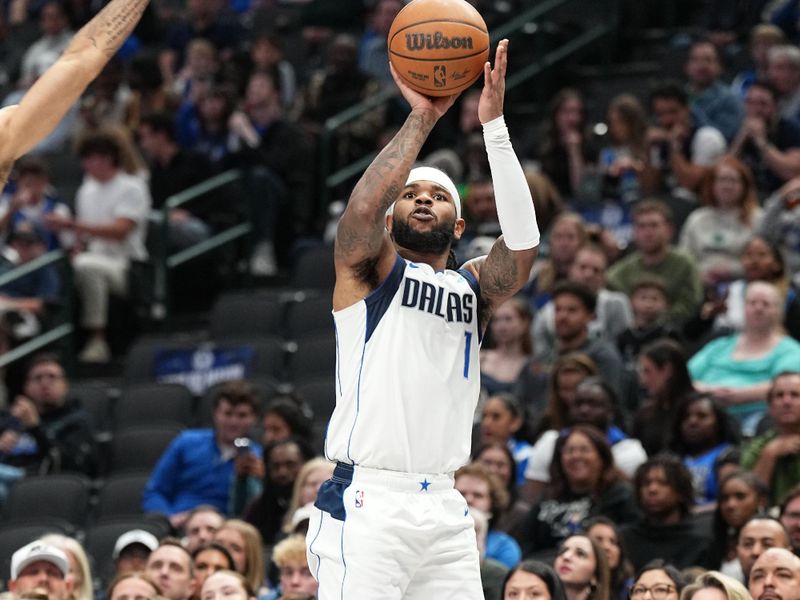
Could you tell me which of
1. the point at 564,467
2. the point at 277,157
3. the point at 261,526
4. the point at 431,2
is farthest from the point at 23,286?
the point at 431,2

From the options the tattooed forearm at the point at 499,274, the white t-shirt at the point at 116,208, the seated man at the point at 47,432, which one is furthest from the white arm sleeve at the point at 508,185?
the white t-shirt at the point at 116,208

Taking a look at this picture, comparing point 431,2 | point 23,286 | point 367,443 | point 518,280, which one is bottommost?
point 367,443

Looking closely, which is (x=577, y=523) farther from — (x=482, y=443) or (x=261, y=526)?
(x=261, y=526)

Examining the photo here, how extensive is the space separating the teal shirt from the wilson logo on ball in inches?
197

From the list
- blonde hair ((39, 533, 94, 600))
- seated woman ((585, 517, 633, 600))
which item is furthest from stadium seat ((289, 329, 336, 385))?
seated woman ((585, 517, 633, 600))

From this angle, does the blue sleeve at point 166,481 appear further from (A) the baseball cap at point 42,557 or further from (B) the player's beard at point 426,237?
(B) the player's beard at point 426,237

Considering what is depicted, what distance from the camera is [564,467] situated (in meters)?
9.83

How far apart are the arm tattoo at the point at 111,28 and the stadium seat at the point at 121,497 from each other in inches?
251

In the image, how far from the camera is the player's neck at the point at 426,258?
248 inches

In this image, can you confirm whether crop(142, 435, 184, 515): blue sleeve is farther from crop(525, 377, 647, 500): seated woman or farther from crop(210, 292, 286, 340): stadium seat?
crop(525, 377, 647, 500): seated woman

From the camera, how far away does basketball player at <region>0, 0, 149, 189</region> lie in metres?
5.32

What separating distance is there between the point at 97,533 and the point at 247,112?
5384mm

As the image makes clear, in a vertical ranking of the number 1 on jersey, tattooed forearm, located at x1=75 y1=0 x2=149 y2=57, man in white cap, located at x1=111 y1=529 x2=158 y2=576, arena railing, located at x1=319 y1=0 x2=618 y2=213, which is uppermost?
arena railing, located at x1=319 y1=0 x2=618 y2=213

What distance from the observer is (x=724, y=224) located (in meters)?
12.3
